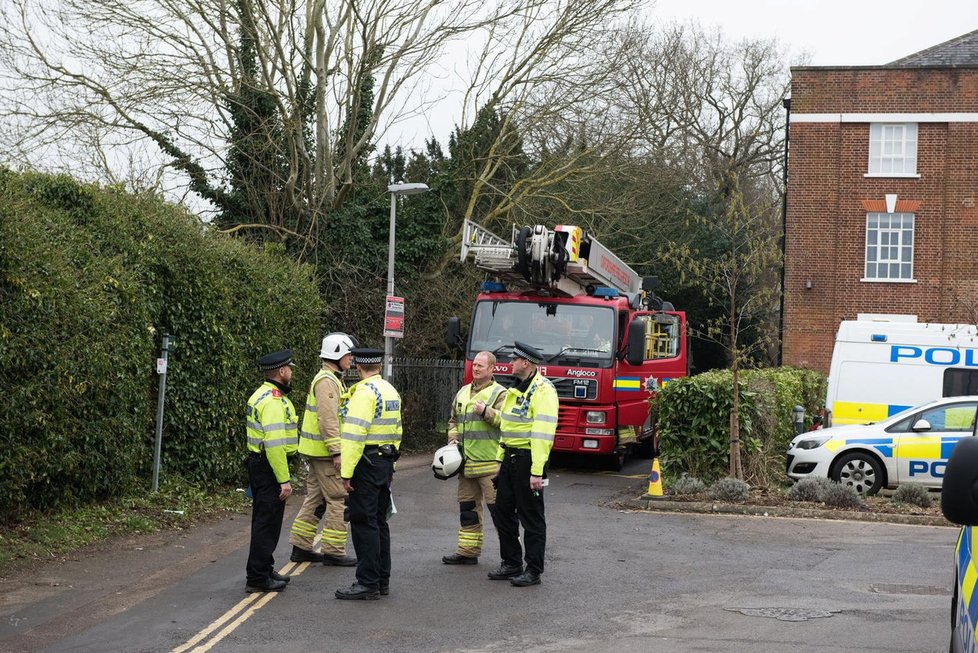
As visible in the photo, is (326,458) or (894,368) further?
(894,368)

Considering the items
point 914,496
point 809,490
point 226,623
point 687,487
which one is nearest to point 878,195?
point 914,496

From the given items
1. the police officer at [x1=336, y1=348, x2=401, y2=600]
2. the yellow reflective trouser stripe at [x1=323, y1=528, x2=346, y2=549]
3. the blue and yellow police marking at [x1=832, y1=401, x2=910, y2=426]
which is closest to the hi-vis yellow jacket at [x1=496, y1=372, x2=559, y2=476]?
the police officer at [x1=336, y1=348, x2=401, y2=600]

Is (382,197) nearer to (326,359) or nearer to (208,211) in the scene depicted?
(208,211)

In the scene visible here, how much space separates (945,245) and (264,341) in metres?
23.8

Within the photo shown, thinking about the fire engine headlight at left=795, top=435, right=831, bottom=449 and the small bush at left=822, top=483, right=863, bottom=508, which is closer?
the small bush at left=822, top=483, right=863, bottom=508

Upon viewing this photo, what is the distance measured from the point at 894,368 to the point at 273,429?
541 inches

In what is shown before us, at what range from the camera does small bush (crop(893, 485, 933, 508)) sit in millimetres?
14781

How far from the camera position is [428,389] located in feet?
89.4

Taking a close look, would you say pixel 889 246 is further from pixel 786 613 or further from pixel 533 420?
pixel 786 613

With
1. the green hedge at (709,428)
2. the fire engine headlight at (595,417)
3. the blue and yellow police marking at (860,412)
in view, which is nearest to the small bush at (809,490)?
the green hedge at (709,428)

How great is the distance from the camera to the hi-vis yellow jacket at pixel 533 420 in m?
9.32

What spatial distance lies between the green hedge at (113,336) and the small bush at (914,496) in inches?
342

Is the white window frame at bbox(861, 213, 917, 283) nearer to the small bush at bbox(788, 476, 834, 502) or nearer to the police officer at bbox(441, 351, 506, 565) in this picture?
the small bush at bbox(788, 476, 834, 502)

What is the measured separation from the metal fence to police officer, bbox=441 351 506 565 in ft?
51.4
